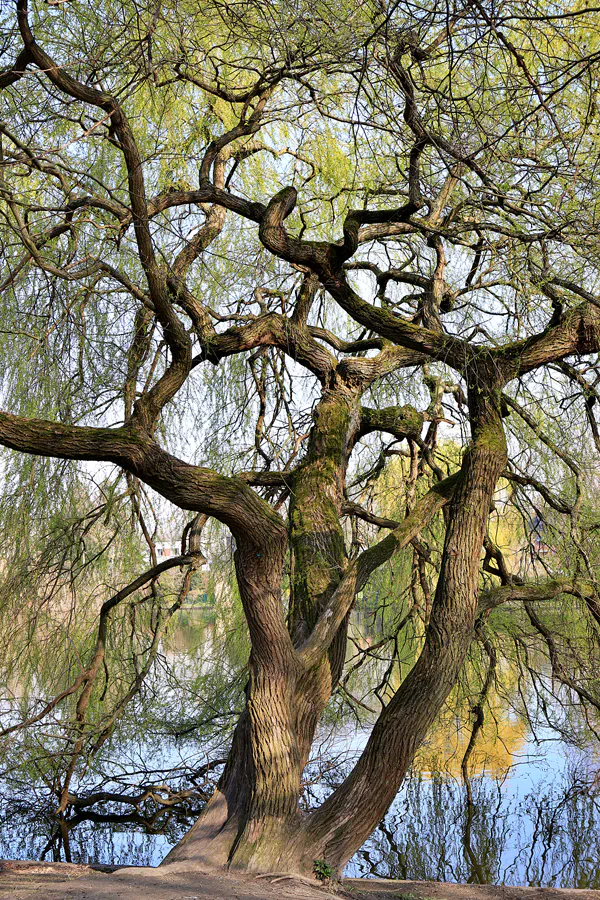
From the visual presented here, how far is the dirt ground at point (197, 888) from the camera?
3.34 metres

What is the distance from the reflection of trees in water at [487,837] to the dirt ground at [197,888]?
1.05m

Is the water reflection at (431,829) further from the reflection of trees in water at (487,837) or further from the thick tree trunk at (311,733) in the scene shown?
the thick tree trunk at (311,733)

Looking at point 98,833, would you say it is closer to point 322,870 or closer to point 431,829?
point 431,829

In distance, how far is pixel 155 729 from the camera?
6234 mm

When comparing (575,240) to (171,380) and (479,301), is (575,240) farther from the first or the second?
(479,301)

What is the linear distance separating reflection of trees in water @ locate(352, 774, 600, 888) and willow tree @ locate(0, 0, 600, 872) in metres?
1.51

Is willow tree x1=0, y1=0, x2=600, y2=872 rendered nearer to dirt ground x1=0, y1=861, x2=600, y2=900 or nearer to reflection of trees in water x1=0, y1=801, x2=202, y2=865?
dirt ground x1=0, y1=861, x2=600, y2=900

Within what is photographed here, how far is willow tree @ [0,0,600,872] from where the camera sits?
3.66 metres

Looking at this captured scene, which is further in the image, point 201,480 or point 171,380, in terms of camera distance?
point 171,380

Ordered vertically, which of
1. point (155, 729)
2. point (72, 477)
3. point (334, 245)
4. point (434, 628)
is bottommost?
point (155, 729)

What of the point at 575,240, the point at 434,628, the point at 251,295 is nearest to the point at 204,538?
the point at 251,295

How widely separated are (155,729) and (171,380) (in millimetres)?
2953

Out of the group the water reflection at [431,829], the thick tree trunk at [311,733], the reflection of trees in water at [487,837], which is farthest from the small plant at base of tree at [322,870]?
the reflection of trees in water at [487,837]

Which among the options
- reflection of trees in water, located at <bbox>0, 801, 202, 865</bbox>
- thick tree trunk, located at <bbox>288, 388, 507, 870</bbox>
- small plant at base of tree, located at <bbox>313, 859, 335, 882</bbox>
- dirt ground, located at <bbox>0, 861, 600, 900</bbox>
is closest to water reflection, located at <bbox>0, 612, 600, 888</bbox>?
reflection of trees in water, located at <bbox>0, 801, 202, 865</bbox>
